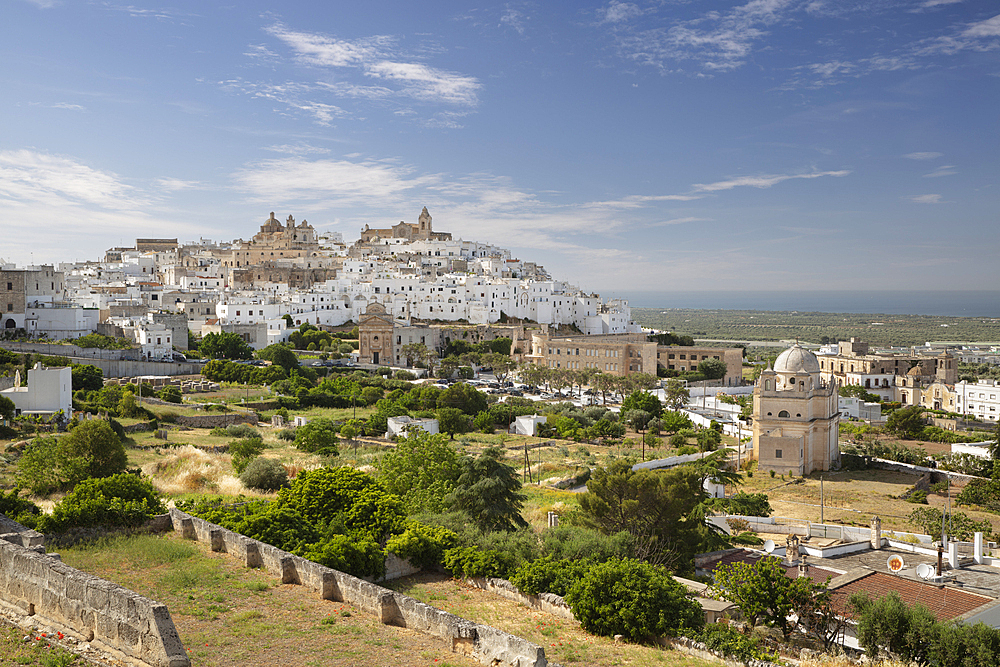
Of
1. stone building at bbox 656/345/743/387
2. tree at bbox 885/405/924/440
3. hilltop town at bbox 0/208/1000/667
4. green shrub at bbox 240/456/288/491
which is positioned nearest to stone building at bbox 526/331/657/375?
hilltop town at bbox 0/208/1000/667

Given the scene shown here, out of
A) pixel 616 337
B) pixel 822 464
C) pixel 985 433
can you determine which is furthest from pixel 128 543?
pixel 616 337

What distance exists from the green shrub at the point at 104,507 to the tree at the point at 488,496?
6.22m

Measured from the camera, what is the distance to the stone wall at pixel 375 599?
28.8ft

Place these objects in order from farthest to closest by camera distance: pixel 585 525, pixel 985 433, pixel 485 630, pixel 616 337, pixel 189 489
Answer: pixel 616 337 < pixel 985 433 < pixel 189 489 < pixel 585 525 < pixel 485 630

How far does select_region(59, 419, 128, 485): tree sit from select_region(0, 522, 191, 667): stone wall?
1156 centimetres

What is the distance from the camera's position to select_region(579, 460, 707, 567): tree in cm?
1712

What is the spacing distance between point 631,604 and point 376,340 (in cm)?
5499

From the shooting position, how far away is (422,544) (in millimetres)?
14445

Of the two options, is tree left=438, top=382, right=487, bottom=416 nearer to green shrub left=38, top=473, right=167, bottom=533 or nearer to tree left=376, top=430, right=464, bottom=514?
tree left=376, top=430, right=464, bottom=514

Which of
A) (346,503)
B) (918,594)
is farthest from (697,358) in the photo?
(346,503)

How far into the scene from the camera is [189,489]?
20938 mm

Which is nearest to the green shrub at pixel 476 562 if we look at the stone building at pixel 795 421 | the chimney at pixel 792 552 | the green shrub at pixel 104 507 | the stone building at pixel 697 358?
the green shrub at pixel 104 507

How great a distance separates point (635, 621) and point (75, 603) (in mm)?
7504

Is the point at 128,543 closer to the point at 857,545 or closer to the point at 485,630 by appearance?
the point at 485,630
